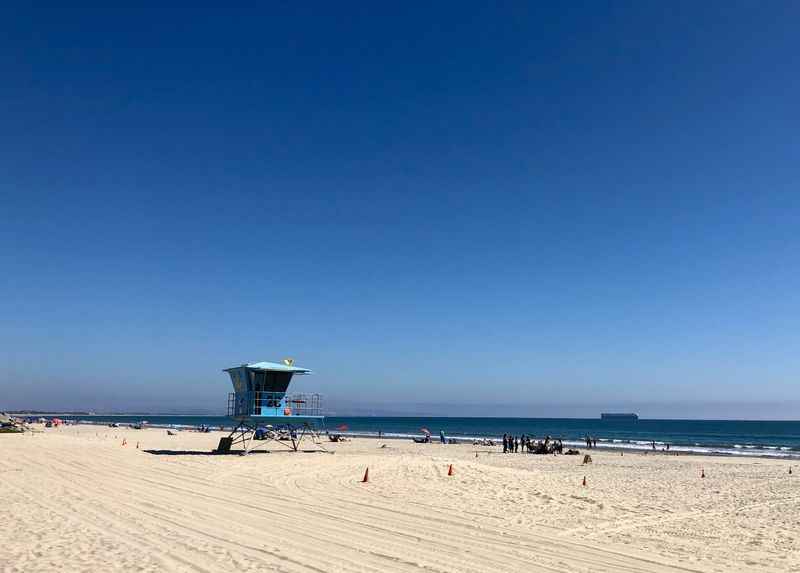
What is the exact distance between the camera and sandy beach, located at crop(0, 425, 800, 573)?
8.55 metres

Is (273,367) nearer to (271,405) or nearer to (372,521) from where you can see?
(271,405)

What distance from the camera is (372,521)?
11.6m

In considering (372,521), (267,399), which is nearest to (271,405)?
(267,399)

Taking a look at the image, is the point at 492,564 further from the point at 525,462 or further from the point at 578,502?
the point at 525,462

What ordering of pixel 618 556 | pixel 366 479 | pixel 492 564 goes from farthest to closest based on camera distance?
pixel 366 479, pixel 618 556, pixel 492 564

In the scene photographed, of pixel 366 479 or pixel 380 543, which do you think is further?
pixel 366 479

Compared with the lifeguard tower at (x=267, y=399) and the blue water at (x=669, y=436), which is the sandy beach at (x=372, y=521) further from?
the blue water at (x=669, y=436)

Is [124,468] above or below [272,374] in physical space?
below

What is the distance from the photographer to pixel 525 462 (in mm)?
33281

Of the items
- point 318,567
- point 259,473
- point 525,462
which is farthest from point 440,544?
point 525,462

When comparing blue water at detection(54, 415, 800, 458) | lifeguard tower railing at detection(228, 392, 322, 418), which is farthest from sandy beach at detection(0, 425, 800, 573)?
blue water at detection(54, 415, 800, 458)

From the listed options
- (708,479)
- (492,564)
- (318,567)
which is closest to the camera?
(318,567)

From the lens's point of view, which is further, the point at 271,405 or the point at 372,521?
the point at 271,405

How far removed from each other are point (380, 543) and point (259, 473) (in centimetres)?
1152
